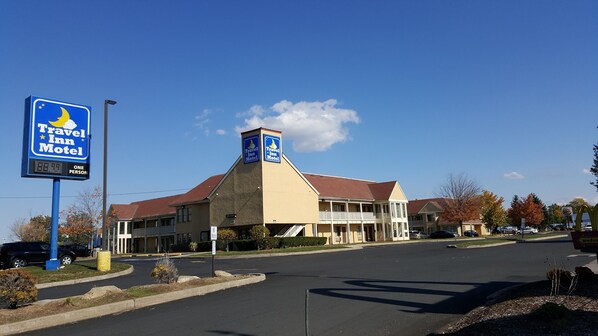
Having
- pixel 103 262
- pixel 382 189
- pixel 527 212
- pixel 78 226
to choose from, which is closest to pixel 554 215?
pixel 527 212

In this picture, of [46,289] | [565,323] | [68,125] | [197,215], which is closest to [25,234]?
[197,215]

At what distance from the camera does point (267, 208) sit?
42.5 meters

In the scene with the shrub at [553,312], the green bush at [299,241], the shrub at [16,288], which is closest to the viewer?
the shrub at [553,312]

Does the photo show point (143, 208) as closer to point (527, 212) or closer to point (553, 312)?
point (553, 312)

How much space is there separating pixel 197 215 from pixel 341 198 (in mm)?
16486

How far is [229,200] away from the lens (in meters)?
45.6

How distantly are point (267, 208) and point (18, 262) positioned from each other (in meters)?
21.2

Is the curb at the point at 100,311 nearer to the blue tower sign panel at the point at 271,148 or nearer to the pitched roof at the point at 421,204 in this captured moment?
the blue tower sign panel at the point at 271,148

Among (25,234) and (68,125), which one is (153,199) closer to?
(25,234)

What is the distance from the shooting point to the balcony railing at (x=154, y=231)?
55.9 meters

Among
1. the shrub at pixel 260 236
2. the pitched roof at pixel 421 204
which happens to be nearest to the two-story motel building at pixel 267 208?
the shrub at pixel 260 236

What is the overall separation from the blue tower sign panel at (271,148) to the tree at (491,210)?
4292cm

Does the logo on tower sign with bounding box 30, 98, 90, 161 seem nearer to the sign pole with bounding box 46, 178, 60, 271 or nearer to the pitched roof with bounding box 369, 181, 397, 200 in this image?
the sign pole with bounding box 46, 178, 60, 271

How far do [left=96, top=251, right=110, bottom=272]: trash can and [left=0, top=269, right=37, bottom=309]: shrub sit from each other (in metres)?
10.7
